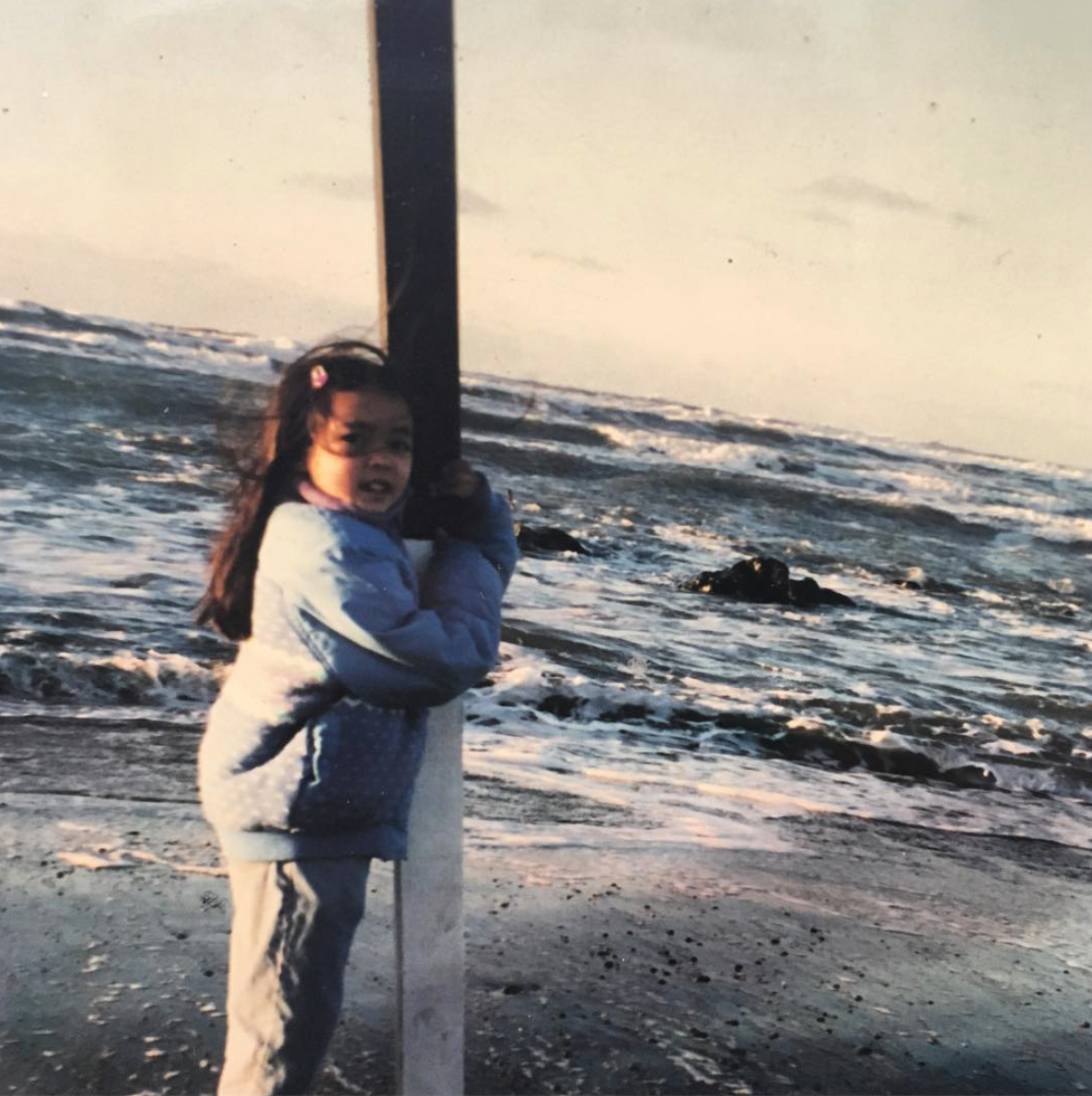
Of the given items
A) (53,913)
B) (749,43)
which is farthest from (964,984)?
(749,43)

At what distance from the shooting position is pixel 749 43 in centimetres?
263

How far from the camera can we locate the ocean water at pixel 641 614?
273 centimetres

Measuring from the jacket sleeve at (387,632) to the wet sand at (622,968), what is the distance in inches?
32.0

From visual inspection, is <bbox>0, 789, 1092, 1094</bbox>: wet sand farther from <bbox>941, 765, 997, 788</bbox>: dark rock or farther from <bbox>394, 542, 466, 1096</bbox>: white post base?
<bbox>941, 765, 997, 788</bbox>: dark rock

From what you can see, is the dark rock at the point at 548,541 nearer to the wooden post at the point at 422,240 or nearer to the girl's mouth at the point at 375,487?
the wooden post at the point at 422,240

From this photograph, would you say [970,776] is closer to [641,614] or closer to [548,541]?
[641,614]

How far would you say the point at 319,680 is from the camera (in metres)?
1.63

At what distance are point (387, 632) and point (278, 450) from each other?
315 millimetres

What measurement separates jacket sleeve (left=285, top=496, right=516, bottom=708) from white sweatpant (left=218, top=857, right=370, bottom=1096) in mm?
258

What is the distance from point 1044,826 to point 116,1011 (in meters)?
2.19

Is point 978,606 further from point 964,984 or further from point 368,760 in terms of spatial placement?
point 368,760

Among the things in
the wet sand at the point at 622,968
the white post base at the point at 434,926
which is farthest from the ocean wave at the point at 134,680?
the white post base at the point at 434,926

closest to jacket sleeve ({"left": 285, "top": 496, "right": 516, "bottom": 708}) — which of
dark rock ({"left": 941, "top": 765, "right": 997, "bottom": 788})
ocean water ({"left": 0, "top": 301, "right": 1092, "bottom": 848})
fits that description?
ocean water ({"left": 0, "top": 301, "right": 1092, "bottom": 848})

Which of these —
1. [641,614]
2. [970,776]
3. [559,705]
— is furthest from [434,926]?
[970,776]
